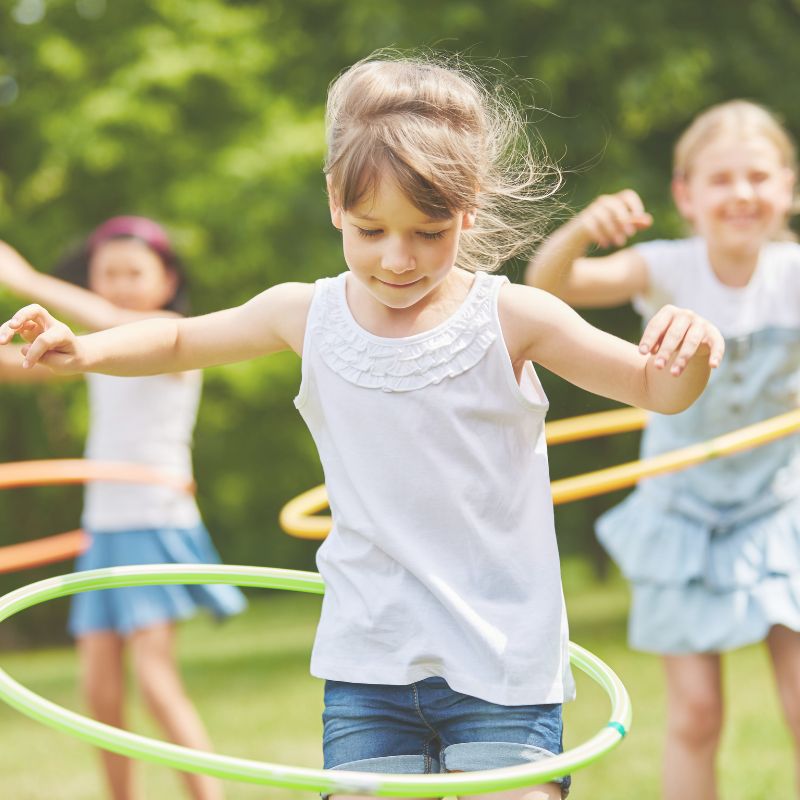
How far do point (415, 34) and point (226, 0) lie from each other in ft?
11.4

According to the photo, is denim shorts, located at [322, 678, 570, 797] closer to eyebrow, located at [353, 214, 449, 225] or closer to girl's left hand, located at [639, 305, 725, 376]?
→ girl's left hand, located at [639, 305, 725, 376]

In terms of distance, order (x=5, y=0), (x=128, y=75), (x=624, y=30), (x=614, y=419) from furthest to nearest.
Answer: (x=5, y=0) < (x=128, y=75) < (x=624, y=30) < (x=614, y=419)

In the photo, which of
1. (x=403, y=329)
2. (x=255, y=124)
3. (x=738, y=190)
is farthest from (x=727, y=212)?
(x=255, y=124)

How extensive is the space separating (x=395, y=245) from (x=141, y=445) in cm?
308

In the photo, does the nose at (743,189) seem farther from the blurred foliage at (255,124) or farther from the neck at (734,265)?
the blurred foliage at (255,124)

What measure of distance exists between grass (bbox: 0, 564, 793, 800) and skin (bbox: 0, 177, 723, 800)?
3.06 meters

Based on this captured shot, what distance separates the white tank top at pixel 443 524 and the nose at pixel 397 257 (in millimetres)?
188

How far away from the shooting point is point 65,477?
14.2ft

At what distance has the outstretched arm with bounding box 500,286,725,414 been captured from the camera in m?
2.35

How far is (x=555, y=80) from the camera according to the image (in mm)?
10250

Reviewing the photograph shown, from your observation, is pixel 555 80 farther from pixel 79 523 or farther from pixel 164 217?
pixel 79 523

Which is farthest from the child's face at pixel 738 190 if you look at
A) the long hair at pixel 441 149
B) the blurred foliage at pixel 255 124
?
the blurred foliage at pixel 255 124

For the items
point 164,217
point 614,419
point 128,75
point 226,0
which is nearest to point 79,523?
point 164,217

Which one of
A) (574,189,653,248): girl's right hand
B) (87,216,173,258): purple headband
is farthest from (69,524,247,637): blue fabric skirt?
(574,189,653,248): girl's right hand
